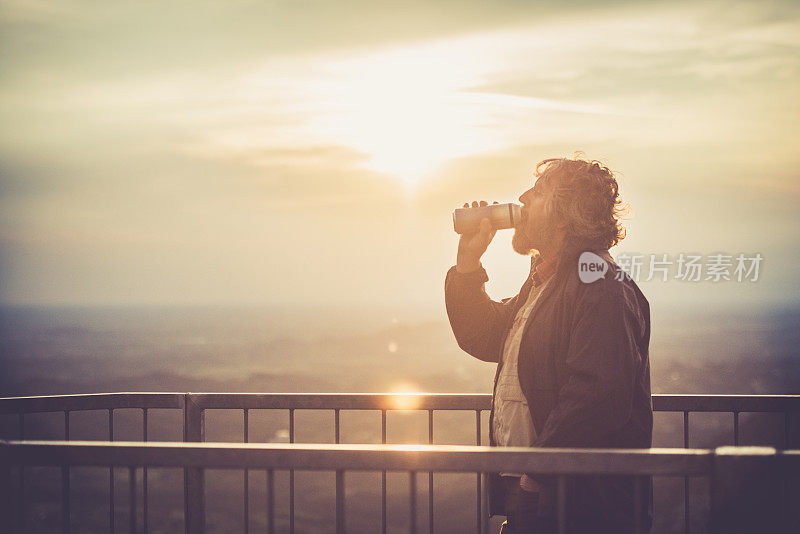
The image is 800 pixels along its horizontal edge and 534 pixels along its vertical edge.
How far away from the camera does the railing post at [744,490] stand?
89.0 inches

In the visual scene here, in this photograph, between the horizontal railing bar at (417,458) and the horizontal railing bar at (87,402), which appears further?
the horizontal railing bar at (87,402)

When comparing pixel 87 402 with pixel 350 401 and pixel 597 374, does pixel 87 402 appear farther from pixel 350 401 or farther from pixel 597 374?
pixel 597 374

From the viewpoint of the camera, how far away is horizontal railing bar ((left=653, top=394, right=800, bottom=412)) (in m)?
3.99

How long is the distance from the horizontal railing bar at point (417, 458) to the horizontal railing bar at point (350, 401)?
1.65 meters

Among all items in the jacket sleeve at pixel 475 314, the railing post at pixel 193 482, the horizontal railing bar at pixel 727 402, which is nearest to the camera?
the railing post at pixel 193 482

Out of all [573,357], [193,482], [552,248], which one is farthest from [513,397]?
[193,482]

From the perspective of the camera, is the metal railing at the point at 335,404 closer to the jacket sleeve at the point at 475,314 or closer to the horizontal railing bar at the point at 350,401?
the horizontal railing bar at the point at 350,401

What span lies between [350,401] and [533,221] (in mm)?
1528

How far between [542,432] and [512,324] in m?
0.57

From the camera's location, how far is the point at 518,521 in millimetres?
2906

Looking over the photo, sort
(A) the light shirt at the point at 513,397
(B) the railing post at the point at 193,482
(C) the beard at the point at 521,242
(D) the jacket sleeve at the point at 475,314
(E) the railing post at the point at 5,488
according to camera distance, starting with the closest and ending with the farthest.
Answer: (E) the railing post at the point at 5,488
(A) the light shirt at the point at 513,397
(B) the railing post at the point at 193,482
(C) the beard at the point at 521,242
(D) the jacket sleeve at the point at 475,314

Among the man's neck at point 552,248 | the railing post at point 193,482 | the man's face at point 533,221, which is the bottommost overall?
the railing post at point 193,482

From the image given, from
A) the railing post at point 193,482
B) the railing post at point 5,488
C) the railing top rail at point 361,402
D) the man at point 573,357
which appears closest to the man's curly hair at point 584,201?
the man at point 573,357

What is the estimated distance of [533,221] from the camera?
315cm
